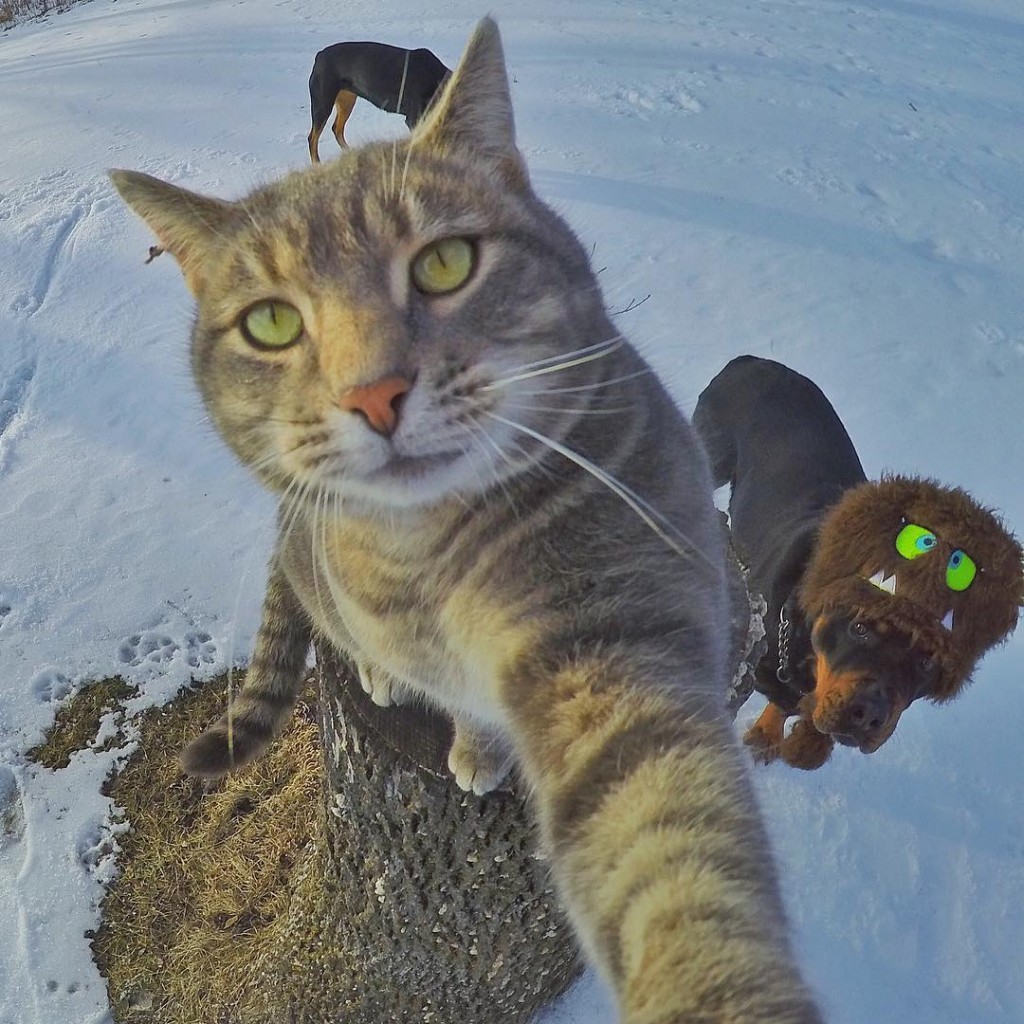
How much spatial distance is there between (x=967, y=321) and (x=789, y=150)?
5.37 feet

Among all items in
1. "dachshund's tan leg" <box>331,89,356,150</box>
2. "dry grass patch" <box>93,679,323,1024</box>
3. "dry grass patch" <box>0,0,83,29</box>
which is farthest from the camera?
"dry grass patch" <box>0,0,83,29</box>

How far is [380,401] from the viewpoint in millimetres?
841

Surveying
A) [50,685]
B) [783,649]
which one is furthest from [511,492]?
[50,685]

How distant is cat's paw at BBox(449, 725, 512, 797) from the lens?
4.13 feet

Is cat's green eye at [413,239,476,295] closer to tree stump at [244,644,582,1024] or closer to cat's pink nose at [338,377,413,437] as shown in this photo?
cat's pink nose at [338,377,413,437]

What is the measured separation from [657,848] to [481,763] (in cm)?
57

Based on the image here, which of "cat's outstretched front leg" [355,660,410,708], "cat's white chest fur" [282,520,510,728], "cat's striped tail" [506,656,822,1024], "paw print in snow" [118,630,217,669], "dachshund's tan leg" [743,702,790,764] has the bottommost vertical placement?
"paw print in snow" [118,630,217,669]

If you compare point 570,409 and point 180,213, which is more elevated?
point 180,213

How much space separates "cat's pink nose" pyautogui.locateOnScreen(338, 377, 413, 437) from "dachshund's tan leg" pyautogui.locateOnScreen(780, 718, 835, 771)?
1.63m

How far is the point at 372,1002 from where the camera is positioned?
1747 millimetres

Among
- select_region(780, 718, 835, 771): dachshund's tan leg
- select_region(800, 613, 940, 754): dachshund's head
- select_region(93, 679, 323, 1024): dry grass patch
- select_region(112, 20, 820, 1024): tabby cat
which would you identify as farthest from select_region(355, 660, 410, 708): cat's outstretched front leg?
select_region(780, 718, 835, 771): dachshund's tan leg

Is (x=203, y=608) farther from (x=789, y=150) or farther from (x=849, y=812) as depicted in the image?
(x=789, y=150)

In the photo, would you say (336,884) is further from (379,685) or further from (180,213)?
(180,213)

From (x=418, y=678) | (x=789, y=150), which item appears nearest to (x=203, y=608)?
(x=418, y=678)
